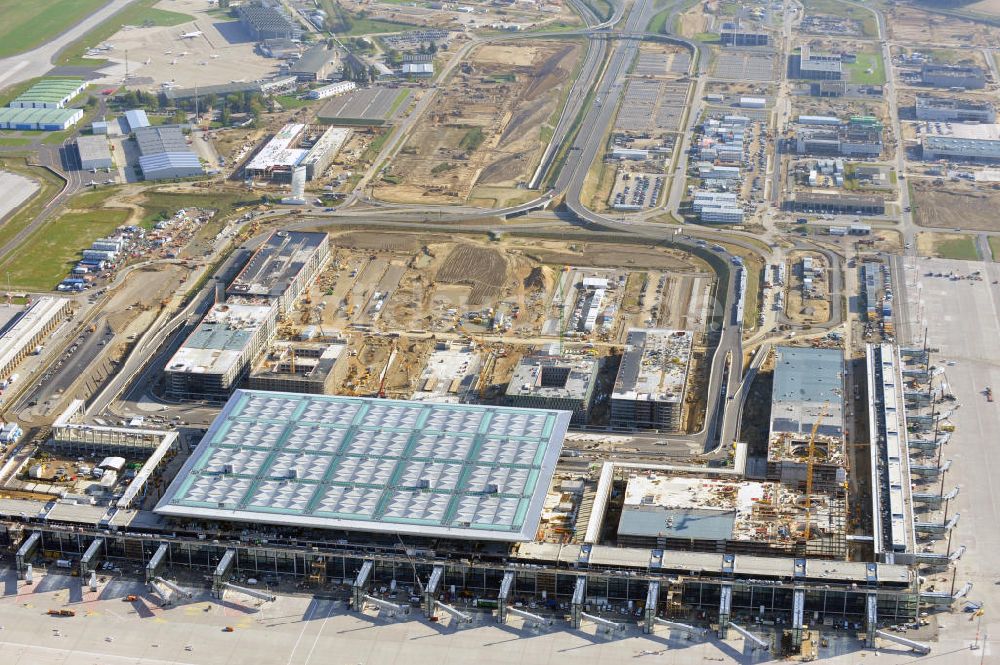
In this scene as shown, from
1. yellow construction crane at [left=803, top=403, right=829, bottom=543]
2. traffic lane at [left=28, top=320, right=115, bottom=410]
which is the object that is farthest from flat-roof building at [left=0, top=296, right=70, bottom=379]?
yellow construction crane at [left=803, top=403, right=829, bottom=543]

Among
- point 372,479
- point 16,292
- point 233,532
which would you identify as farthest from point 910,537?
point 16,292

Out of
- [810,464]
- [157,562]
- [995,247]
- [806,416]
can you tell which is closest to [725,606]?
[810,464]

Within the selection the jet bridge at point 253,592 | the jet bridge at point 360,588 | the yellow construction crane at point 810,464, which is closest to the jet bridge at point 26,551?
the jet bridge at point 253,592

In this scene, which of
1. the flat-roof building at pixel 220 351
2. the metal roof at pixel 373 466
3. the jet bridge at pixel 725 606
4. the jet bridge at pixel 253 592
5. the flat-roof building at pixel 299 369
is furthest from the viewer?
the flat-roof building at pixel 220 351

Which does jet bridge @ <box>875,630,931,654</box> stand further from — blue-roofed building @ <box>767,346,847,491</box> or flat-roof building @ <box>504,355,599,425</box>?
flat-roof building @ <box>504,355,599,425</box>

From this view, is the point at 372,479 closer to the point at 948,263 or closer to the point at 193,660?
the point at 193,660

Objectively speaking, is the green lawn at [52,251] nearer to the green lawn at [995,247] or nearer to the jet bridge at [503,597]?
the jet bridge at [503,597]

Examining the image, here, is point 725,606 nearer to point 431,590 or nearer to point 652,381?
point 431,590
